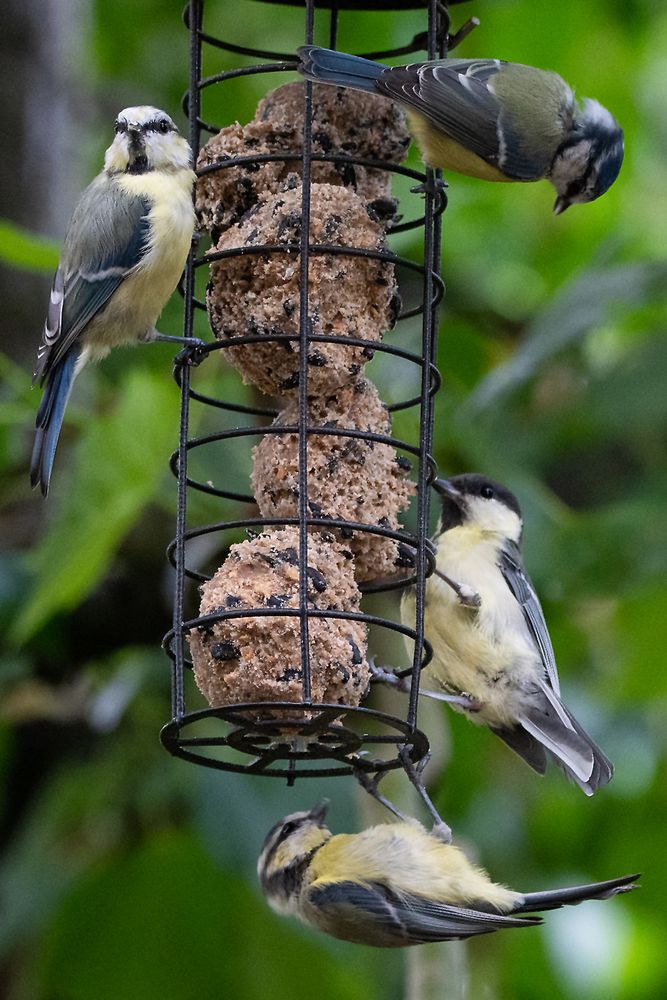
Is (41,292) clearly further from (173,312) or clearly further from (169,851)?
(169,851)

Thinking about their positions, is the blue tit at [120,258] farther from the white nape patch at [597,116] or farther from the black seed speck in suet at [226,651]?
the white nape patch at [597,116]

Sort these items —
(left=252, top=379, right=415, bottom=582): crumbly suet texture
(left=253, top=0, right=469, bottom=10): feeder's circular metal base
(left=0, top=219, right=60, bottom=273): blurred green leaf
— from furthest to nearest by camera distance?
(left=0, top=219, right=60, bottom=273): blurred green leaf → (left=253, top=0, right=469, bottom=10): feeder's circular metal base → (left=252, top=379, right=415, bottom=582): crumbly suet texture

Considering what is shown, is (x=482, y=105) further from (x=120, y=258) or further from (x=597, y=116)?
(x=120, y=258)

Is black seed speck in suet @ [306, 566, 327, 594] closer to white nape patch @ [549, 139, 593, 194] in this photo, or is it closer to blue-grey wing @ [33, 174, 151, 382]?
blue-grey wing @ [33, 174, 151, 382]

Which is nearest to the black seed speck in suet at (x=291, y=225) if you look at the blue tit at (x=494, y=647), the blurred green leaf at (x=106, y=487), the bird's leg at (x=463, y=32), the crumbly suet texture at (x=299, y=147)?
the crumbly suet texture at (x=299, y=147)

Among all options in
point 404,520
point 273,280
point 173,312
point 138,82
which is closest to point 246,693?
point 273,280

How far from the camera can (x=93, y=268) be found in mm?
4035

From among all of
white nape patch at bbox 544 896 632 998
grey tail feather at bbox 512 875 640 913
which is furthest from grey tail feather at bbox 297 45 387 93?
white nape patch at bbox 544 896 632 998

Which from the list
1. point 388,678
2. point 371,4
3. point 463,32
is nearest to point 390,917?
point 388,678

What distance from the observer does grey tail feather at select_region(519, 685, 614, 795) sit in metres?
4.07

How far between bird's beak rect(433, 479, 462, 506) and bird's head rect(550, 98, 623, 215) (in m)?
0.90

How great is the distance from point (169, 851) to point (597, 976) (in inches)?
65.4

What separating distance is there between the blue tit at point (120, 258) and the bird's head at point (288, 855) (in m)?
1.27

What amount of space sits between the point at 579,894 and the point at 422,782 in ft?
1.68
